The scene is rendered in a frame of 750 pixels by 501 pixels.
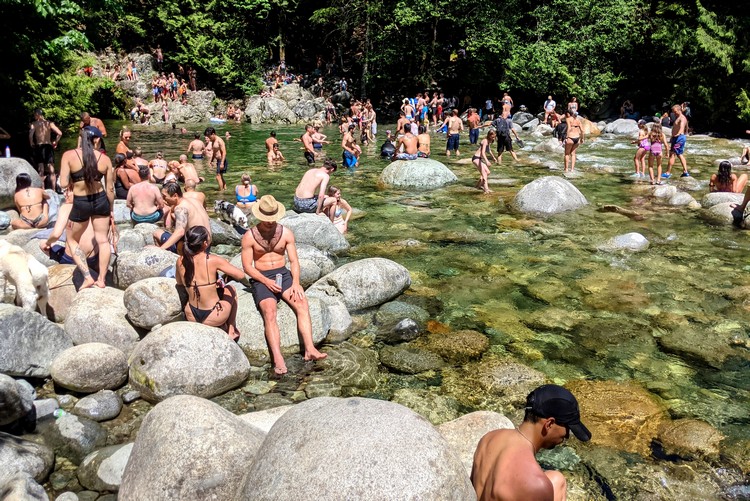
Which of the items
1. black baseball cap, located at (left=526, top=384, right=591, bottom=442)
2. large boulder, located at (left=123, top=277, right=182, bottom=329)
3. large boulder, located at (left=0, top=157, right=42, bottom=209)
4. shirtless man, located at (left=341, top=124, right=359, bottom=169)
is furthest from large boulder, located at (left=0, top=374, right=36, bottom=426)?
shirtless man, located at (left=341, top=124, right=359, bottom=169)

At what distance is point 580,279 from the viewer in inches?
351

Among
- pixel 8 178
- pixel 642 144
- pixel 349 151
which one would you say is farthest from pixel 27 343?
pixel 642 144

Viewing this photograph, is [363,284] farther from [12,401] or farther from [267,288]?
[12,401]

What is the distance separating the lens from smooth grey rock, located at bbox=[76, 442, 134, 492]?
4340mm

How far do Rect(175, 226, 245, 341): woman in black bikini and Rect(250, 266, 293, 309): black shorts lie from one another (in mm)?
248

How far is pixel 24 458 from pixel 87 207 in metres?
3.63

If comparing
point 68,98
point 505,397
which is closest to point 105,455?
point 505,397

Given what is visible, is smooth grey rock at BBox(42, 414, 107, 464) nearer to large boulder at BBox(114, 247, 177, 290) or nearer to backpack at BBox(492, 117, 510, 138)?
large boulder at BBox(114, 247, 177, 290)

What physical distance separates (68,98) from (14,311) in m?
19.3

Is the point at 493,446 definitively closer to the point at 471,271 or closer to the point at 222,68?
the point at 471,271

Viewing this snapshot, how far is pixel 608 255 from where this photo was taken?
9.98 metres

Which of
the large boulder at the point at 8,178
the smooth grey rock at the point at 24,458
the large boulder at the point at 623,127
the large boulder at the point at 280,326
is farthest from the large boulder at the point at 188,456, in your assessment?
the large boulder at the point at 623,127

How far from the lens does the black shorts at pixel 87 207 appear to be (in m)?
7.15

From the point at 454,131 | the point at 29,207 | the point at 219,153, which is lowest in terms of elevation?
the point at 29,207
